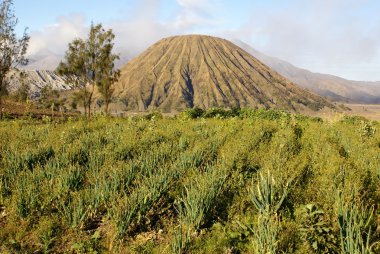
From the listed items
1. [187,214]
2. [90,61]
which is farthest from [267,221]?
[90,61]

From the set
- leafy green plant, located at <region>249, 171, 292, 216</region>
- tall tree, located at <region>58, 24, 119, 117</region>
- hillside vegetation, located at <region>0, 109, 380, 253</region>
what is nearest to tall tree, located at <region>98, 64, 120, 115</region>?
tall tree, located at <region>58, 24, 119, 117</region>

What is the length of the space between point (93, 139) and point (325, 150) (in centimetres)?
818

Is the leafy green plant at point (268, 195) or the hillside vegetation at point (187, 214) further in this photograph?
the leafy green plant at point (268, 195)

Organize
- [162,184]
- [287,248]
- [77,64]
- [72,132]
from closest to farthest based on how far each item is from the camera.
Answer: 1. [287,248]
2. [162,184]
3. [72,132]
4. [77,64]

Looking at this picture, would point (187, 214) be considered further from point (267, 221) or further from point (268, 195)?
point (268, 195)

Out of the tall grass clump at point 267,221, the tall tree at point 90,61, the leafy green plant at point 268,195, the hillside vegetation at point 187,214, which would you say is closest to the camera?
the tall grass clump at point 267,221

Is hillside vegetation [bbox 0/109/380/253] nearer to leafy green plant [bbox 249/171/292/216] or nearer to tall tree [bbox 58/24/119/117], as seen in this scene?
leafy green plant [bbox 249/171/292/216]

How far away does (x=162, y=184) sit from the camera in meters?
→ 7.68

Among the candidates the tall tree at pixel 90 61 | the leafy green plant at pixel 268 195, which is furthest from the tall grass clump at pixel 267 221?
the tall tree at pixel 90 61

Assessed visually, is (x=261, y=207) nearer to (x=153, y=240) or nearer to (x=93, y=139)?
(x=153, y=240)

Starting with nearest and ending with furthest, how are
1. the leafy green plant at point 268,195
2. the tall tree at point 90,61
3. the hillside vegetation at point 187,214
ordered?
the hillside vegetation at point 187,214, the leafy green plant at point 268,195, the tall tree at point 90,61

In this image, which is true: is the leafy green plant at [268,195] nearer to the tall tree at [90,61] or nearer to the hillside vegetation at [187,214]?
the hillside vegetation at [187,214]

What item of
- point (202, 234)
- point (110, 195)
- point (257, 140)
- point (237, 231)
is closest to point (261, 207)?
point (237, 231)

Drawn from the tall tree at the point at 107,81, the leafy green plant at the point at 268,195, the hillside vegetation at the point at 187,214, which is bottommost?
the hillside vegetation at the point at 187,214
